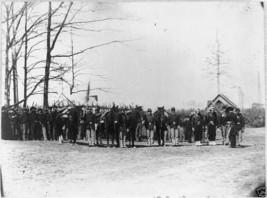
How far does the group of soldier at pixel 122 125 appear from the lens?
1212 cm

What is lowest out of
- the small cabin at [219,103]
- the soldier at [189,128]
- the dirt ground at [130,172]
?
the dirt ground at [130,172]

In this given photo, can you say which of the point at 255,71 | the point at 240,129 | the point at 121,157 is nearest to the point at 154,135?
the point at 121,157

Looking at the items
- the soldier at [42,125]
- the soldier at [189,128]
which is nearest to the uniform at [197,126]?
the soldier at [189,128]

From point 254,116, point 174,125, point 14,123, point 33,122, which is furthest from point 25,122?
point 254,116

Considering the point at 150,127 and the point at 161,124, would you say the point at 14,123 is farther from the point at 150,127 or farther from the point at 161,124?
the point at 161,124

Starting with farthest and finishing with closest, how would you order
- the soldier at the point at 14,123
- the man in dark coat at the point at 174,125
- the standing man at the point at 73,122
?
the man in dark coat at the point at 174,125 → the standing man at the point at 73,122 → the soldier at the point at 14,123

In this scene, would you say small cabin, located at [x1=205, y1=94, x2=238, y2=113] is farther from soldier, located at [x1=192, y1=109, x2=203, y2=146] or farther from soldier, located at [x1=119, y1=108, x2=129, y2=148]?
soldier, located at [x1=119, y1=108, x2=129, y2=148]

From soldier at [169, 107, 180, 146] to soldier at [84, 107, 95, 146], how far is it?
1974mm

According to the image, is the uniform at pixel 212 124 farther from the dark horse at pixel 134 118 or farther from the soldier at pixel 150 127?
the dark horse at pixel 134 118

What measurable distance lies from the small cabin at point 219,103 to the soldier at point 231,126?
14 cm

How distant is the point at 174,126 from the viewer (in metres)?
12.8

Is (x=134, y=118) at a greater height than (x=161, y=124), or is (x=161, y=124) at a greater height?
(x=134, y=118)

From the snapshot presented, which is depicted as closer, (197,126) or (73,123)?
(73,123)

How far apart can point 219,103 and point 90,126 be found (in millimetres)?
3280
